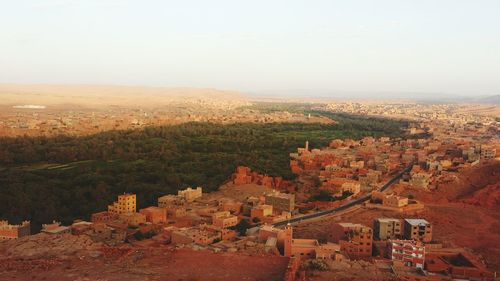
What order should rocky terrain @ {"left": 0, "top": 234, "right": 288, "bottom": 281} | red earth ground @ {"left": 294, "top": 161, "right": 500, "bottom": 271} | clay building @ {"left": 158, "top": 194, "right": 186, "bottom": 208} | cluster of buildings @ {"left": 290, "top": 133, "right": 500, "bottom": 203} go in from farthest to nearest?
cluster of buildings @ {"left": 290, "top": 133, "right": 500, "bottom": 203} < clay building @ {"left": 158, "top": 194, "right": 186, "bottom": 208} < red earth ground @ {"left": 294, "top": 161, "right": 500, "bottom": 271} < rocky terrain @ {"left": 0, "top": 234, "right": 288, "bottom": 281}

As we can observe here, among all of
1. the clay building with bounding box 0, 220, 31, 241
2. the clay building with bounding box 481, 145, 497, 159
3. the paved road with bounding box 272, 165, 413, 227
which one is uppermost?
the clay building with bounding box 481, 145, 497, 159

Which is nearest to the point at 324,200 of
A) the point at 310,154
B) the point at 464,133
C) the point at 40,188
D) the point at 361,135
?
the point at 310,154

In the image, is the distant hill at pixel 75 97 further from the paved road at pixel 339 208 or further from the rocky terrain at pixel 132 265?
the rocky terrain at pixel 132 265

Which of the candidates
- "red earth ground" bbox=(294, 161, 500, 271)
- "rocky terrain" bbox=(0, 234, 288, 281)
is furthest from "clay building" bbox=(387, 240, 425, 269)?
"rocky terrain" bbox=(0, 234, 288, 281)

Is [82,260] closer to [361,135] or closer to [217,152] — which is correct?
[217,152]

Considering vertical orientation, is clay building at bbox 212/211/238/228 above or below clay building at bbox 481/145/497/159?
below

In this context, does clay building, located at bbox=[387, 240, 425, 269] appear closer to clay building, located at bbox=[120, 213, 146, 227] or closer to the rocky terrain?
the rocky terrain
